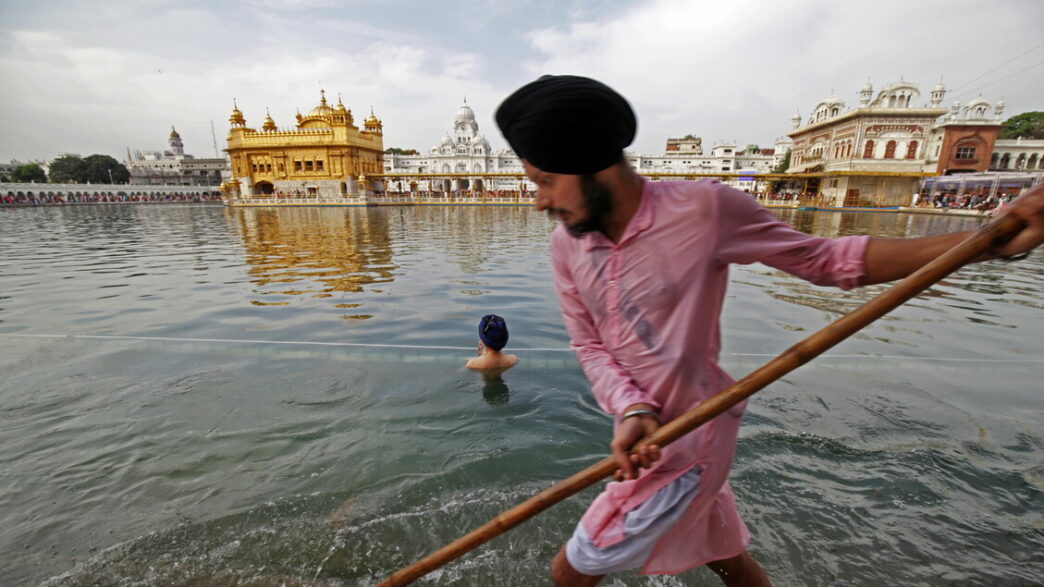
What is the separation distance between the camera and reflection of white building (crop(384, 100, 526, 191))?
238 ft

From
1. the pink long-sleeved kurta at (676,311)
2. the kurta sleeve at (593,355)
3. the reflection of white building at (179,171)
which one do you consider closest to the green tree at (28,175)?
the reflection of white building at (179,171)

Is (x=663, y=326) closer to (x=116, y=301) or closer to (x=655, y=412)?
(x=655, y=412)

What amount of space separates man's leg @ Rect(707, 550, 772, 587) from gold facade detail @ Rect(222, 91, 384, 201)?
5076 centimetres

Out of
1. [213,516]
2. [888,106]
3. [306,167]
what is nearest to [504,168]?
[306,167]

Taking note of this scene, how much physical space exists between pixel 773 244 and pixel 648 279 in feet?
1.07

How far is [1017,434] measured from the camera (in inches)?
122

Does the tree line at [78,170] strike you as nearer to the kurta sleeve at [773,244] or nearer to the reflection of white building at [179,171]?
the reflection of white building at [179,171]

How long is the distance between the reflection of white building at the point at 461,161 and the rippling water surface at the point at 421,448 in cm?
6798

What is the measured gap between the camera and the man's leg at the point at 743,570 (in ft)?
4.97

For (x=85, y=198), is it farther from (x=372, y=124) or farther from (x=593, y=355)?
(x=593, y=355)

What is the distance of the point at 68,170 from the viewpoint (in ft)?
253

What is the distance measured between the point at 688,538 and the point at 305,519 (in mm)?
2081

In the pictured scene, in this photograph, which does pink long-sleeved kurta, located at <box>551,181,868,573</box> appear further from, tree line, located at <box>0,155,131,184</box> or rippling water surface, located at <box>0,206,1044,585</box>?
tree line, located at <box>0,155,131,184</box>

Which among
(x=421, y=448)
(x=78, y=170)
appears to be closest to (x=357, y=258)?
(x=421, y=448)
